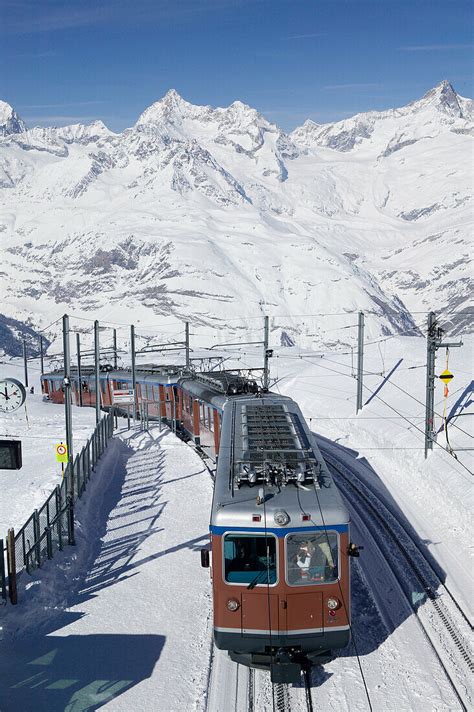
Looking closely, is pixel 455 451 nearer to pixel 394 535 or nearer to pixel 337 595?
pixel 394 535

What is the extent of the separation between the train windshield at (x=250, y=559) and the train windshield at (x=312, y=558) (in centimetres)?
31

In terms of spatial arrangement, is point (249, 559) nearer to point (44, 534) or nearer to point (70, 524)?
point (44, 534)

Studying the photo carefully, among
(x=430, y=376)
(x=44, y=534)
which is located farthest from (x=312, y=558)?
(x=430, y=376)

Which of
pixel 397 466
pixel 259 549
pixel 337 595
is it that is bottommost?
pixel 397 466

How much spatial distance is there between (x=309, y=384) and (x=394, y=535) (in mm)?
33255

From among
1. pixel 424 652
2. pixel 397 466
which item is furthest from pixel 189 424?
pixel 424 652

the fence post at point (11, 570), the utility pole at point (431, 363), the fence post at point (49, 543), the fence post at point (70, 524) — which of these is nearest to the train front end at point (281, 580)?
the fence post at point (11, 570)

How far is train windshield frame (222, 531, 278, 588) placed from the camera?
460 inches

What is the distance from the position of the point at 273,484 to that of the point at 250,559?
5.42 feet

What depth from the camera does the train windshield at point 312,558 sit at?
11688mm

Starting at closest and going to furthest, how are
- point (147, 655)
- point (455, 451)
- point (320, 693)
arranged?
1. point (320, 693)
2. point (147, 655)
3. point (455, 451)

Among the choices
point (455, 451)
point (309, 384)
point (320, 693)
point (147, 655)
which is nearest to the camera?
point (320, 693)

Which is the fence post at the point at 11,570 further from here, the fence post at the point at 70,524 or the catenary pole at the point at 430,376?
the catenary pole at the point at 430,376

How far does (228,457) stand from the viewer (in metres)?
15.0
